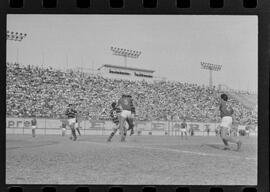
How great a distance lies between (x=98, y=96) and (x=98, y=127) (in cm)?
214

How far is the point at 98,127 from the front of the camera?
21.3 meters

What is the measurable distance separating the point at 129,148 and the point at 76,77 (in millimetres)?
10107

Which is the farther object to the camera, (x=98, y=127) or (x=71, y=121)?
(x=98, y=127)

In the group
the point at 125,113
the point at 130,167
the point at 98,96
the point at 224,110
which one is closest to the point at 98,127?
the point at 98,96

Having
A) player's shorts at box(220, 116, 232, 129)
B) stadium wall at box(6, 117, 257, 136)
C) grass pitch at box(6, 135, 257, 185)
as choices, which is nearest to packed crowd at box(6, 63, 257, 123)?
stadium wall at box(6, 117, 257, 136)

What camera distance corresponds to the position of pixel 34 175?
9.30 m

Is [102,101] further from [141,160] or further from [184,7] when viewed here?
[184,7]

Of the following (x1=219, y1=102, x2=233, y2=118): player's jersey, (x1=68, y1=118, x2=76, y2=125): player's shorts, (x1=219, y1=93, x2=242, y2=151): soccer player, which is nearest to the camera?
(x1=219, y1=93, x2=242, y2=151): soccer player

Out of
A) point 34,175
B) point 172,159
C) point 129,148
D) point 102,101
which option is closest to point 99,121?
point 102,101

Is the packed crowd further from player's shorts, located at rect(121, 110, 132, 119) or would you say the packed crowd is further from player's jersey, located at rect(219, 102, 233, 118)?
player's jersey, located at rect(219, 102, 233, 118)

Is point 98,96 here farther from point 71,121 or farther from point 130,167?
point 130,167

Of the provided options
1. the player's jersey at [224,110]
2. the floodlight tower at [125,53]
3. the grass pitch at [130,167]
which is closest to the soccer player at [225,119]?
the player's jersey at [224,110]

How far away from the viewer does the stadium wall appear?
19641mm

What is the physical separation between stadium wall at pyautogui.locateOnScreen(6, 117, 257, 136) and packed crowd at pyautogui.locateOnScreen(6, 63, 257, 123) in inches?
12.0
